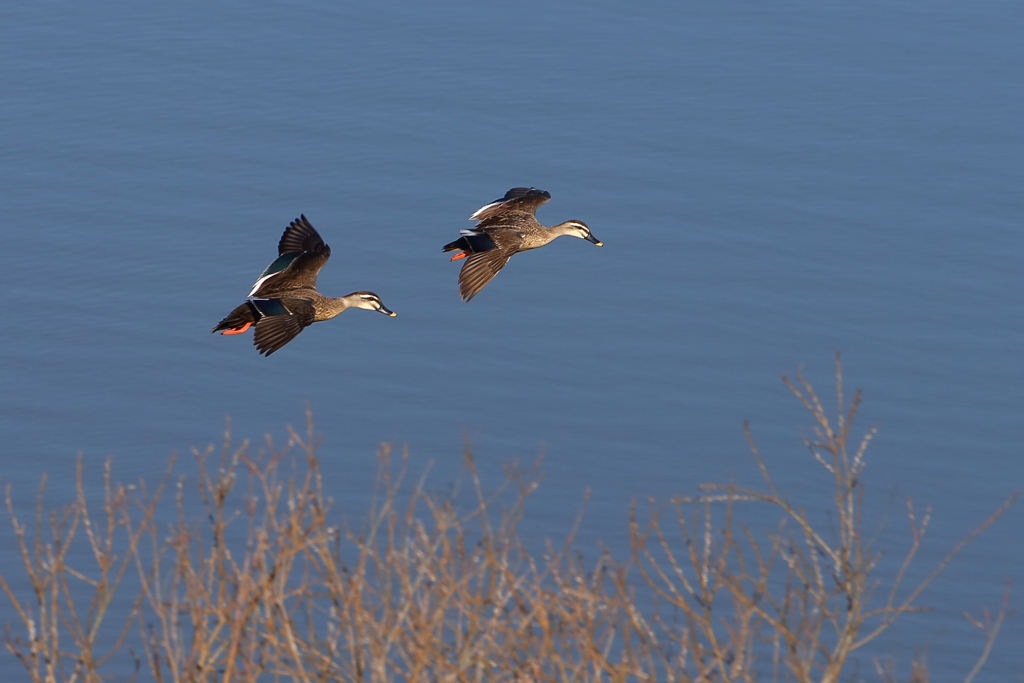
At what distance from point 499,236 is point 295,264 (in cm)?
316

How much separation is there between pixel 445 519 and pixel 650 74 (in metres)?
27.3

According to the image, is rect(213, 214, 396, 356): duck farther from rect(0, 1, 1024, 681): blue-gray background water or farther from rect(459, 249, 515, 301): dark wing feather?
rect(0, 1, 1024, 681): blue-gray background water

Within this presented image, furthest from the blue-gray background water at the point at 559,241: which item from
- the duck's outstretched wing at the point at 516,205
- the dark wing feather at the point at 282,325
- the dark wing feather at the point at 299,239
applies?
the dark wing feather at the point at 282,325

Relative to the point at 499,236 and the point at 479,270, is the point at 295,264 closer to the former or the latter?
the point at 479,270

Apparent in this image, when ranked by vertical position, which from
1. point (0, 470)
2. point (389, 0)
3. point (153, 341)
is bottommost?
point (0, 470)

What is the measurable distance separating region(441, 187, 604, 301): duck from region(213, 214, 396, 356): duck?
1.62 meters

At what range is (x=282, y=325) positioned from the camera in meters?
15.9

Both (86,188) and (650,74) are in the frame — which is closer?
(86,188)

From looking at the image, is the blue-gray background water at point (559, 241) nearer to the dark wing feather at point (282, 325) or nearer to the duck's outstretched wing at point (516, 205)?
the duck's outstretched wing at point (516, 205)

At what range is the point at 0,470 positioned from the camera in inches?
994

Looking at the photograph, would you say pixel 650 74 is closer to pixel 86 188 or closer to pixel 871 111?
Result: pixel 871 111

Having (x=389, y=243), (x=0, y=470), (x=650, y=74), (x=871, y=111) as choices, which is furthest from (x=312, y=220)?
(x=871, y=111)

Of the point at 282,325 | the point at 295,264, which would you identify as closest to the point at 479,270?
the point at 295,264

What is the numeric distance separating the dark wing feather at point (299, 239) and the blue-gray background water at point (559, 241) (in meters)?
5.16
